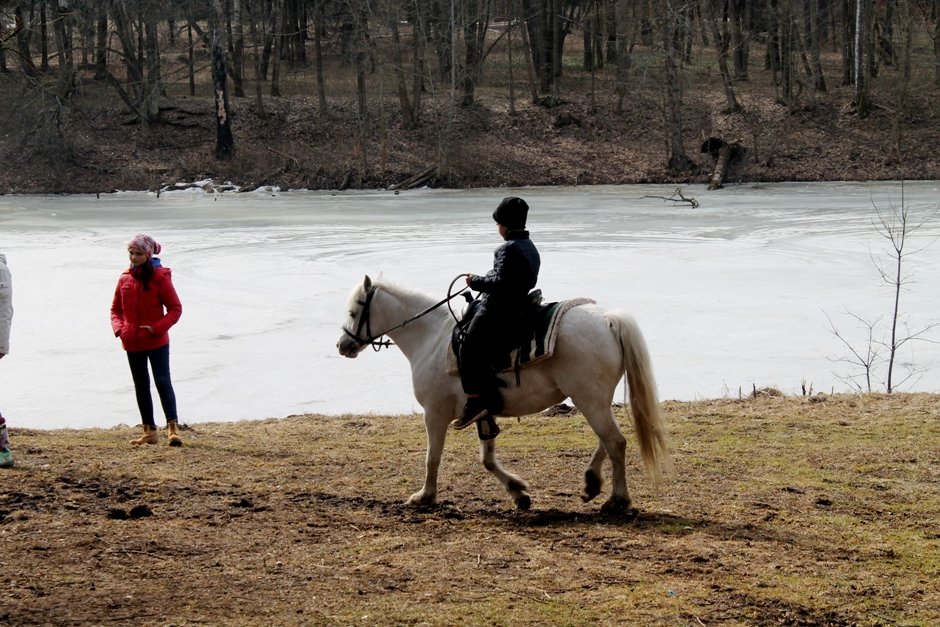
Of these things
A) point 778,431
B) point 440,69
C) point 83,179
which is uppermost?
point 440,69

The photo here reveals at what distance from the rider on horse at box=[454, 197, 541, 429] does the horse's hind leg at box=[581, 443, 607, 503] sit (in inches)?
27.6

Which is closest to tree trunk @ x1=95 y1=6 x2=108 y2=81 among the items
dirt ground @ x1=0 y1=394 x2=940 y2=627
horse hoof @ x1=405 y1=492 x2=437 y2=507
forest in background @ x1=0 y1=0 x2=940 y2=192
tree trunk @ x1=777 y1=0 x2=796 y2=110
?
forest in background @ x1=0 y1=0 x2=940 y2=192

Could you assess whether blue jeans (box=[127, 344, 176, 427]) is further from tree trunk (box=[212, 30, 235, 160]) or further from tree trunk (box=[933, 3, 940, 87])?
tree trunk (box=[933, 3, 940, 87])

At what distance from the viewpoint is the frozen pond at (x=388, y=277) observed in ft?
39.7

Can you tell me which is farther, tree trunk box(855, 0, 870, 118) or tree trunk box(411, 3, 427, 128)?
tree trunk box(855, 0, 870, 118)

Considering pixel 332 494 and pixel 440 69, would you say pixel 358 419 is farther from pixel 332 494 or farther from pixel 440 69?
pixel 440 69

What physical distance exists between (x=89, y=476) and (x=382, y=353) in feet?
20.9

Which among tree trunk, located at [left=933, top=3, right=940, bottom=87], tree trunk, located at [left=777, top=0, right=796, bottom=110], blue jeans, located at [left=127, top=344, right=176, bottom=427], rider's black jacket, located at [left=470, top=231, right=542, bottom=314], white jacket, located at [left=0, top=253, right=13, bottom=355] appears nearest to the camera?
rider's black jacket, located at [left=470, top=231, right=542, bottom=314]

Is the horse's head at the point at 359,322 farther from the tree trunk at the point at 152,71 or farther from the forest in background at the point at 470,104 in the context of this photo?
the tree trunk at the point at 152,71

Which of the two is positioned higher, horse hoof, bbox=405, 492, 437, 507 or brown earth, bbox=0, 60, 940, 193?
brown earth, bbox=0, 60, 940, 193

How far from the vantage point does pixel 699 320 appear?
14.8m

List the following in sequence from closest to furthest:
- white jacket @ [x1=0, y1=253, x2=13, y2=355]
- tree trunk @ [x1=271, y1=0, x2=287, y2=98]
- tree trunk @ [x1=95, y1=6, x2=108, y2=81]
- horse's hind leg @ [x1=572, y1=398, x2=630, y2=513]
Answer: horse's hind leg @ [x1=572, y1=398, x2=630, y2=513], white jacket @ [x1=0, y1=253, x2=13, y2=355], tree trunk @ [x1=95, y1=6, x2=108, y2=81], tree trunk @ [x1=271, y1=0, x2=287, y2=98]

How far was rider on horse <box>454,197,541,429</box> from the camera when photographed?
6.49 metres

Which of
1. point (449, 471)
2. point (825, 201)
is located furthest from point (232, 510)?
point (825, 201)
